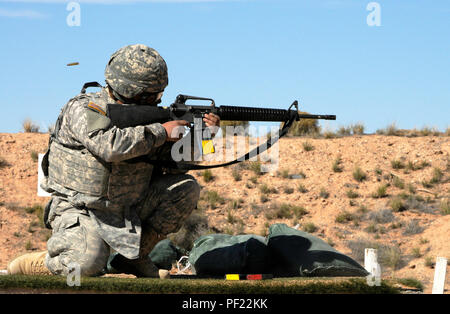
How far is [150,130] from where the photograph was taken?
18.9ft

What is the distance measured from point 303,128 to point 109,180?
1539cm

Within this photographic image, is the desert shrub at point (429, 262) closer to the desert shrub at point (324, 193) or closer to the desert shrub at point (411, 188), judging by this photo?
the desert shrub at point (411, 188)

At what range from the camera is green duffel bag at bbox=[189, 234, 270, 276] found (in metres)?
6.91

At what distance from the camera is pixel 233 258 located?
696cm

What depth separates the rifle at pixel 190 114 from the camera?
586 cm

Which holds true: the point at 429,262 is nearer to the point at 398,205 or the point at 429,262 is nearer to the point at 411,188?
the point at 398,205

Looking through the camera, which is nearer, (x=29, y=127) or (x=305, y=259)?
(x=305, y=259)


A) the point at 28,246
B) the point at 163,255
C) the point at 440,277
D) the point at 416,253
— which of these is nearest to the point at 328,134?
the point at 416,253

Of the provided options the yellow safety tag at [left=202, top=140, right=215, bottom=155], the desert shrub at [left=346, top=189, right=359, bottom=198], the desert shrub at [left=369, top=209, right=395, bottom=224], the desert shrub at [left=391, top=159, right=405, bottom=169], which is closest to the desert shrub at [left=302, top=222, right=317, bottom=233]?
the desert shrub at [left=369, top=209, right=395, bottom=224]

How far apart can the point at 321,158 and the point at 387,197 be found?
257 cm

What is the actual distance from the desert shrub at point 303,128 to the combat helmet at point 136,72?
14387 mm
